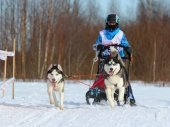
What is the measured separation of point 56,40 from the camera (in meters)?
33.2

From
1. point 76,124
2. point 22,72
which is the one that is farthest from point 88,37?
point 76,124

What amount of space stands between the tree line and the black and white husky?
23.0 meters

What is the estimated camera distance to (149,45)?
33250 millimetres

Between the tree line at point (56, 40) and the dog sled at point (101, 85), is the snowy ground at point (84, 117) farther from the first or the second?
the tree line at point (56, 40)

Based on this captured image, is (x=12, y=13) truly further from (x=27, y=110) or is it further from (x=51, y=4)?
(x=27, y=110)

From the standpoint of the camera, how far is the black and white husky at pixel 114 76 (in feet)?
27.0

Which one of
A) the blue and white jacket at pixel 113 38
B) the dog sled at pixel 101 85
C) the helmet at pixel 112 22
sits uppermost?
the helmet at pixel 112 22

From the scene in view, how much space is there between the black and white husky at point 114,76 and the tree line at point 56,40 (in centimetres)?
2303

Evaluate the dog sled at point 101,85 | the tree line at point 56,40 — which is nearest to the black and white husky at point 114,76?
the dog sled at point 101,85

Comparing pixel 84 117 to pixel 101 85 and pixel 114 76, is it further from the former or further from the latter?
pixel 101 85

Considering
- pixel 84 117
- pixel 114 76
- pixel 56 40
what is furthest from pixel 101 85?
pixel 56 40

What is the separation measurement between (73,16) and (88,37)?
7.23 ft

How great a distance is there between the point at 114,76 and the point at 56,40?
25.1m

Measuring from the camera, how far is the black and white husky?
8.22 metres
